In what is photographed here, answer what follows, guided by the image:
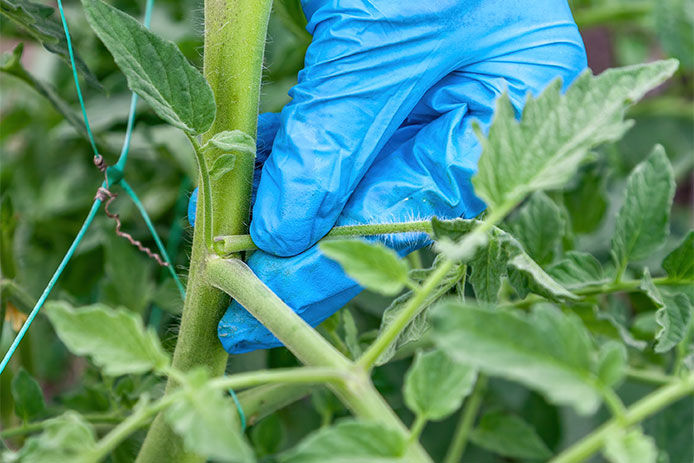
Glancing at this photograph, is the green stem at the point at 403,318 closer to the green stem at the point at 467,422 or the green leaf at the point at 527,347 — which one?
the green leaf at the point at 527,347

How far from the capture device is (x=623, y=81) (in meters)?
0.37

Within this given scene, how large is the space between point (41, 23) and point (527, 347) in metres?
0.47

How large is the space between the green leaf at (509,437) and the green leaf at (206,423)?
1.67ft

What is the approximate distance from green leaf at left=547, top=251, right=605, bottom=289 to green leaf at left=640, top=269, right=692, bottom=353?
0.19 feet

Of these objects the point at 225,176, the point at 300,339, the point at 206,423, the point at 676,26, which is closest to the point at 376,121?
the point at 225,176

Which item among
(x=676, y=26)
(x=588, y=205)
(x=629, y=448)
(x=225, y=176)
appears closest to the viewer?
(x=629, y=448)

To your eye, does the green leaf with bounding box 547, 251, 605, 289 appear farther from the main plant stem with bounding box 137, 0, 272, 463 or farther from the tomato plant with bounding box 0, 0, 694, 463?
the main plant stem with bounding box 137, 0, 272, 463

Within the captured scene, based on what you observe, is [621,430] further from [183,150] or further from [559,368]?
[183,150]

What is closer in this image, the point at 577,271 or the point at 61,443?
the point at 61,443

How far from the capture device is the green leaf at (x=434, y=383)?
1.11 feet

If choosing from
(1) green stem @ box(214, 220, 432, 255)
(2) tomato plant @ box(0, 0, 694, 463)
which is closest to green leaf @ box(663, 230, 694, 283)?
(2) tomato plant @ box(0, 0, 694, 463)

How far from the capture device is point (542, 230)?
0.66m

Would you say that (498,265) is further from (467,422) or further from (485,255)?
(467,422)

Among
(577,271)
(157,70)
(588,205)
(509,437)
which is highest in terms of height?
(157,70)
